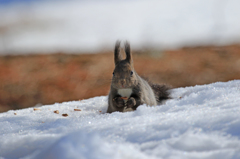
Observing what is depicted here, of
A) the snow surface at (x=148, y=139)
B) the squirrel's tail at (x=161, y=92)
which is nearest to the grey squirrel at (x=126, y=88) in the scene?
the squirrel's tail at (x=161, y=92)

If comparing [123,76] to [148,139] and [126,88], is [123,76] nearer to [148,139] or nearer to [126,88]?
[126,88]

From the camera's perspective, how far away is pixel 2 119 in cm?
253

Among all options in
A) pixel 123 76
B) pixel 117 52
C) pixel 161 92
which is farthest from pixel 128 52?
pixel 161 92

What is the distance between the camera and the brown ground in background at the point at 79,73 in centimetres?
754

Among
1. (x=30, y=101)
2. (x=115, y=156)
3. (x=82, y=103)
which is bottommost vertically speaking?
(x=30, y=101)

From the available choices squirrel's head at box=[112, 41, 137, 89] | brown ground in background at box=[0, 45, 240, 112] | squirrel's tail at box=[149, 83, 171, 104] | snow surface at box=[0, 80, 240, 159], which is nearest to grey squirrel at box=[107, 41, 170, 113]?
squirrel's head at box=[112, 41, 137, 89]

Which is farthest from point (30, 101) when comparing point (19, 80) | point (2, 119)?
point (2, 119)

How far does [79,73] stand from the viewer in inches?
353

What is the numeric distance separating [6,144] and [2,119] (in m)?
0.91

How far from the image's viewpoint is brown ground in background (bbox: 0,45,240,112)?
7.54 meters

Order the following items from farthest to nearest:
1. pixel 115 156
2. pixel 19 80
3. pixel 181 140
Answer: pixel 19 80 → pixel 181 140 → pixel 115 156

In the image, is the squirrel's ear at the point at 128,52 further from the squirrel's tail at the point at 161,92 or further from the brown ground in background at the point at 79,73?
the brown ground in background at the point at 79,73

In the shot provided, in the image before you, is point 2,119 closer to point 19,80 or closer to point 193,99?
point 193,99

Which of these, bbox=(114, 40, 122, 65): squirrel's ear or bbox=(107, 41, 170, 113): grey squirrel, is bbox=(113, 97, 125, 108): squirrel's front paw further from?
bbox=(114, 40, 122, 65): squirrel's ear
